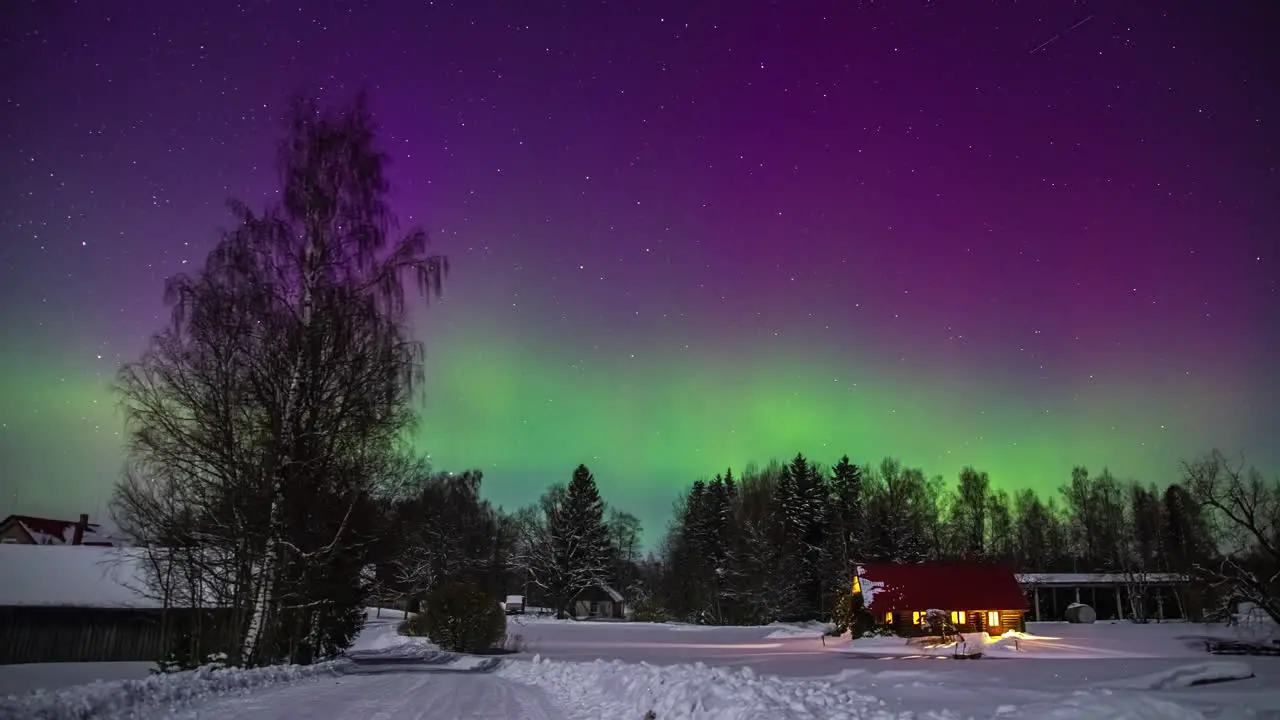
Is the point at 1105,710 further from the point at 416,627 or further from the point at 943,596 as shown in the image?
the point at 943,596

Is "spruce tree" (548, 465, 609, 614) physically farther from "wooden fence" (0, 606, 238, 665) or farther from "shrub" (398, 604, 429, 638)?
"wooden fence" (0, 606, 238, 665)

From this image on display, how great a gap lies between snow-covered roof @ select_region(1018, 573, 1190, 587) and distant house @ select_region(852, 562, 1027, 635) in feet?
66.5

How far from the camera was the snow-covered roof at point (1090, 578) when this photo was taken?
6391cm

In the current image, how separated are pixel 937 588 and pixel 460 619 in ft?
80.9

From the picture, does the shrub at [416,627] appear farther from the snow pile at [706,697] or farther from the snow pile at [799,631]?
the snow pile at [799,631]

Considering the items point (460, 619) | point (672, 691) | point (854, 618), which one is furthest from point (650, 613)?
point (672, 691)

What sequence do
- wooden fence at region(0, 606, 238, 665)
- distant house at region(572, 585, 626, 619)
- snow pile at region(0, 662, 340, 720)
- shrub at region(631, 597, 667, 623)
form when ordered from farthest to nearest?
distant house at region(572, 585, 626, 619), shrub at region(631, 597, 667, 623), wooden fence at region(0, 606, 238, 665), snow pile at region(0, 662, 340, 720)

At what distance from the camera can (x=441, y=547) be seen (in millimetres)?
77125

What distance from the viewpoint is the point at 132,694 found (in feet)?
36.0

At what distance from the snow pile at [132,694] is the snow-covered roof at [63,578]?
66.0 feet

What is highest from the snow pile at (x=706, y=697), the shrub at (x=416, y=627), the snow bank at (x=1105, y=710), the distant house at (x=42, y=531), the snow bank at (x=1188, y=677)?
the distant house at (x=42, y=531)

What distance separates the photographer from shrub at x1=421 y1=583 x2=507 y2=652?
33.7 meters

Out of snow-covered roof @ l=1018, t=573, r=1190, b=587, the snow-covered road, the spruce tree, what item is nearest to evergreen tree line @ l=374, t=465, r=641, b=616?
the spruce tree

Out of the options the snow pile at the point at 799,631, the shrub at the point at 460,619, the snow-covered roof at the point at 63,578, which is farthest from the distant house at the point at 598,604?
the snow-covered roof at the point at 63,578
